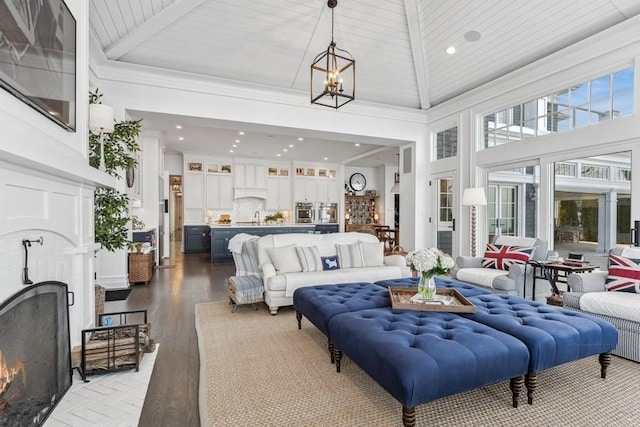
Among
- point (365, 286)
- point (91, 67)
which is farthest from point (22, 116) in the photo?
point (91, 67)

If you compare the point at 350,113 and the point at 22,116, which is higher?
the point at 350,113

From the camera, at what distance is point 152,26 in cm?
427

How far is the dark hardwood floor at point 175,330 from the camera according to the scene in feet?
6.81

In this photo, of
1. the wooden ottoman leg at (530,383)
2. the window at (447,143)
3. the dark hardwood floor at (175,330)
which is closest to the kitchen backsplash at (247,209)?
the dark hardwood floor at (175,330)

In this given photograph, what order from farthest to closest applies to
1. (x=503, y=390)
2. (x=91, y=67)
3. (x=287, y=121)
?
1. (x=287, y=121)
2. (x=91, y=67)
3. (x=503, y=390)

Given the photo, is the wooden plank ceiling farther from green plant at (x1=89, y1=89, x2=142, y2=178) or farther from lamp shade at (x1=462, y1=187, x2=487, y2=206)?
lamp shade at (x1=462, y1=187, x2=487, y2=206)

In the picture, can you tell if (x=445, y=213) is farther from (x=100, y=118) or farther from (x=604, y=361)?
(x=100, y=118)

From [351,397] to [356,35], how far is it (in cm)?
484

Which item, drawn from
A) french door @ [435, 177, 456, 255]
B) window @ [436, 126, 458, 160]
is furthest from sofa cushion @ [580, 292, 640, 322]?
window @ [436, 126, 458, 160]

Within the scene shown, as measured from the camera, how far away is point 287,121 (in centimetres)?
589

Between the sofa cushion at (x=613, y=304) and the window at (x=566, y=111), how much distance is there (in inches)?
92.1

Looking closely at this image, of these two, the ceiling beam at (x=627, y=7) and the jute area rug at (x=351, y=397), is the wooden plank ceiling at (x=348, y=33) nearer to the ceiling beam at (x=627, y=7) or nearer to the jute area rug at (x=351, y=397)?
the ceiling beam at (x=627, y=7)

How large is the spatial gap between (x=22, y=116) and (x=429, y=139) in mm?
6772

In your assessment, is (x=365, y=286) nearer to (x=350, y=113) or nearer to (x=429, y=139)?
(x=350, y=113)
